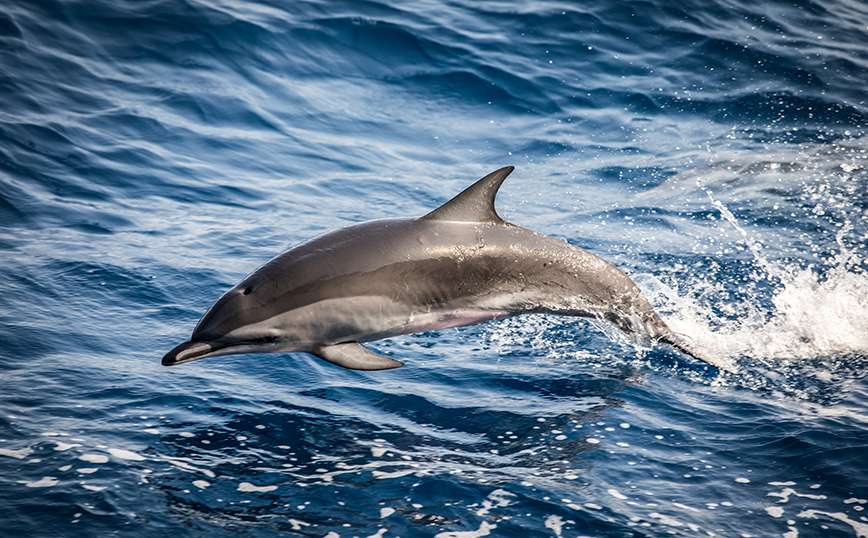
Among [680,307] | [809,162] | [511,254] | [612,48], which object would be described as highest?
[612,48]

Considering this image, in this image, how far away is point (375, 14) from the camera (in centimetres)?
1592

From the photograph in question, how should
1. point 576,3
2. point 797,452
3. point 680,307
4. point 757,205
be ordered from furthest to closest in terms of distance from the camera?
point 576,3 → point 757,205 → point 680,307 → point 797,452

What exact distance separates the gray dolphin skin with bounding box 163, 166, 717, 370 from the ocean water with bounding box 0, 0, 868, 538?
1.92ft

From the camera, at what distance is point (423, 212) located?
9930 mm

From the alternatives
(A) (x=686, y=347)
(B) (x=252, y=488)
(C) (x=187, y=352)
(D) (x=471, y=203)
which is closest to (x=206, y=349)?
(C) (x=187, y=352)

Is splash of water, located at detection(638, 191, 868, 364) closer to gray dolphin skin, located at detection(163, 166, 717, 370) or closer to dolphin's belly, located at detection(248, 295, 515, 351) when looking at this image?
gray dolphin skin, located at detection(163, 166, 717, 370)

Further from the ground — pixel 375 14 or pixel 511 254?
pixel 375 14

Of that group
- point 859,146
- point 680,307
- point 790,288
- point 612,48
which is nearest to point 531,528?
point 680,307

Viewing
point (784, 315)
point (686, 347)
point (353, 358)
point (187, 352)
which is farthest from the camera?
point (784, 315)

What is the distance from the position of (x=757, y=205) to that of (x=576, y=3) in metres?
8.86

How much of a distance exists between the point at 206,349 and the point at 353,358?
101 cm

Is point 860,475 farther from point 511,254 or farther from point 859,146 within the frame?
point 859,146

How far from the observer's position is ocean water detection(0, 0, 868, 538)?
4570mm

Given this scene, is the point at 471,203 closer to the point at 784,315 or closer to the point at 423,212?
the point at 784,315
